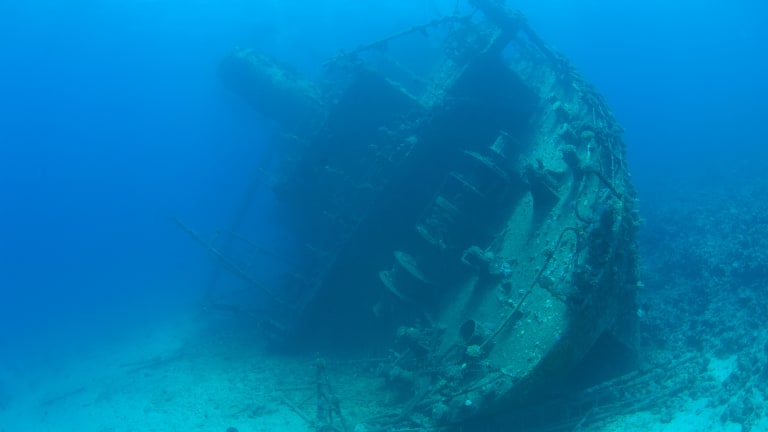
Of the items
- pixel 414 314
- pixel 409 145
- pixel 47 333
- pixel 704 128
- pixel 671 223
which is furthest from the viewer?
pixel 704 128

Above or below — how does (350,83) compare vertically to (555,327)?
above

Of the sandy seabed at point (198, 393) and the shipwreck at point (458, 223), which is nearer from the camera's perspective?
the shipwreck at point (458, 223)

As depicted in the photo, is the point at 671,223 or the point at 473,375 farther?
the point at 671,223

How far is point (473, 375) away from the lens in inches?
237

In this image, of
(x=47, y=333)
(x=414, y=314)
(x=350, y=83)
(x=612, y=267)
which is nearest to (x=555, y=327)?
(x=612, y=267)

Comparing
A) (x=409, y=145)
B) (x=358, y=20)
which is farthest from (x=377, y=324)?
(x=358, y=20)

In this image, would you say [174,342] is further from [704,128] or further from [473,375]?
[704,128]

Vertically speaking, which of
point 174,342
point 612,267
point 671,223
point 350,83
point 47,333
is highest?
point 47,333

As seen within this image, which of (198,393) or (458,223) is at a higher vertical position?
(458,223)

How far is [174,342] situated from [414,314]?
39.0 feet

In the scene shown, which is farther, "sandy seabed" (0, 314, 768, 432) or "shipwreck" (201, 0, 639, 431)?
"sandy seabed" (0, 314, 768, 432)

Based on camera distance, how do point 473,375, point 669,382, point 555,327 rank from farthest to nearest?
point 669,382 < point 473,375 < point 555,327

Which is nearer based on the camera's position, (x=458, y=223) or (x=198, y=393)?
(x=458, y=223)

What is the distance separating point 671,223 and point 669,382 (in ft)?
37.1
